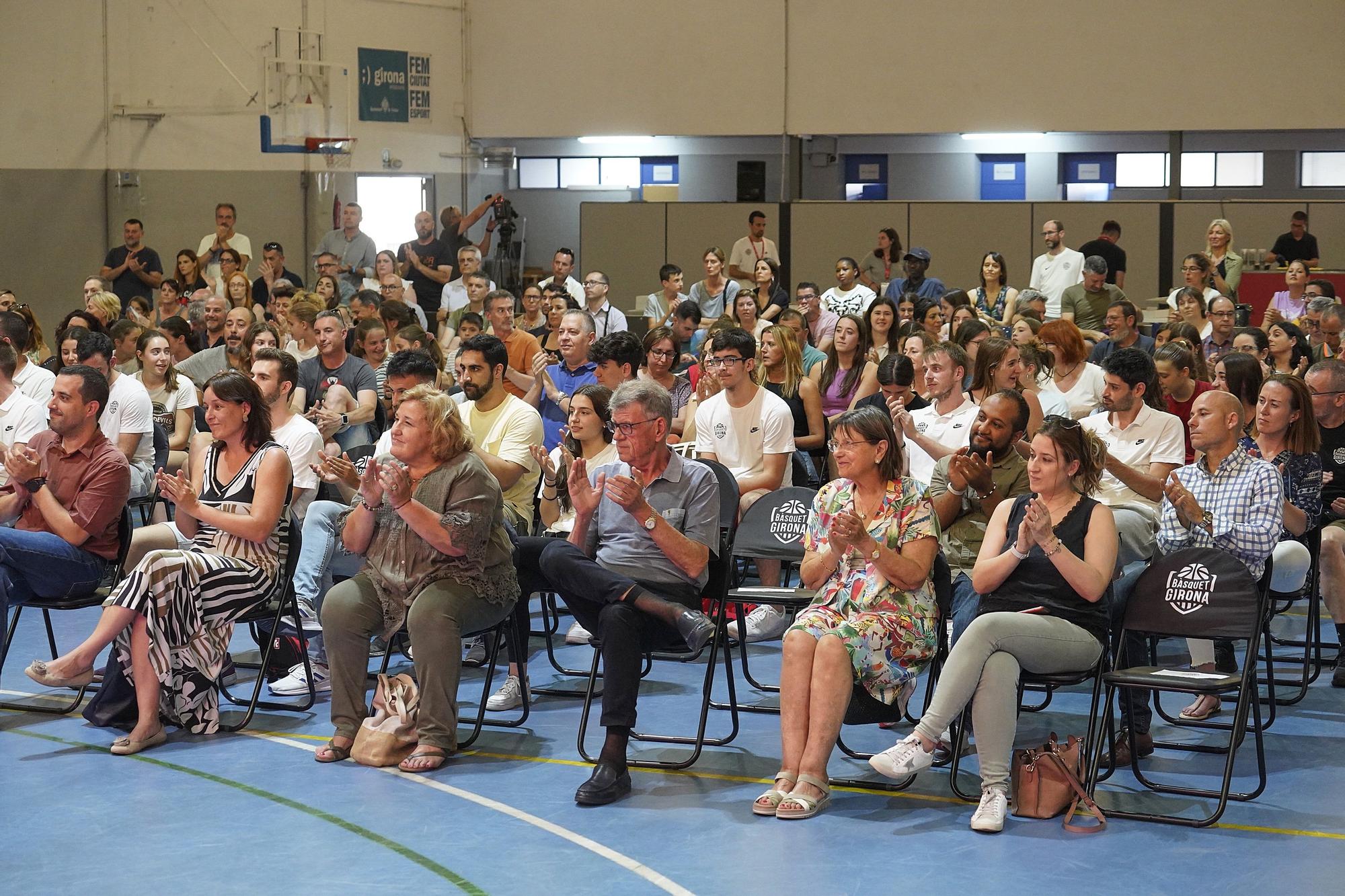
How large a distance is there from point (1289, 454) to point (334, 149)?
12.4 m

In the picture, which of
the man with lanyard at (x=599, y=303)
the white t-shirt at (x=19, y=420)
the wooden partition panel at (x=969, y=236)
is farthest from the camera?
the wooden partition panel at (x=969, y=236)

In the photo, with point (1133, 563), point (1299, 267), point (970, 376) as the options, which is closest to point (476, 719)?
point (1133, 563)

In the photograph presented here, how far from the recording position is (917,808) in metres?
4.69

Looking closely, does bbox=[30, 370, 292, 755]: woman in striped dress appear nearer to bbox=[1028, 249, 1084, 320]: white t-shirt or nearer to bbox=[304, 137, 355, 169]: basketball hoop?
bbox=[1028, 249, 1084, 320]: white t-shirt

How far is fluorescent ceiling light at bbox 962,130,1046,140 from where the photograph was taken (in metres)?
16.6

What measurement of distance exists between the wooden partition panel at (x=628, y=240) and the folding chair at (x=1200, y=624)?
476 inches

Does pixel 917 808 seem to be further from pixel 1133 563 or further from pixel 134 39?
pixel 134 39

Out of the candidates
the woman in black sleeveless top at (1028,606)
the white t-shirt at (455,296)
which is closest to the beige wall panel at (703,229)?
the white t-shirt at (455,296)

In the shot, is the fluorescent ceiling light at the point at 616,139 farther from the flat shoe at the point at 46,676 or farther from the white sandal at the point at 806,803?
the white sandal at the point at 806,803

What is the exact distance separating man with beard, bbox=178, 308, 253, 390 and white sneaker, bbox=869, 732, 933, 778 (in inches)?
231

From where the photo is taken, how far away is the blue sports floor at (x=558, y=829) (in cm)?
412

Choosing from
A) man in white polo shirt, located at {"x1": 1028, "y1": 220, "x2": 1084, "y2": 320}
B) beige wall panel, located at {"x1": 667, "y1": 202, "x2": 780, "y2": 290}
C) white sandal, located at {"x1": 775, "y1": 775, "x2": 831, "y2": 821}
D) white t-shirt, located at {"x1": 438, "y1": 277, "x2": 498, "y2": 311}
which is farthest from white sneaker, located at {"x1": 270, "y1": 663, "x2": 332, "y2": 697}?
beige wall panel, located at {"x1": 667, "y1": 202, "x2": 780, "y2": 290}

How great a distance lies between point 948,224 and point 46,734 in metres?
11.9

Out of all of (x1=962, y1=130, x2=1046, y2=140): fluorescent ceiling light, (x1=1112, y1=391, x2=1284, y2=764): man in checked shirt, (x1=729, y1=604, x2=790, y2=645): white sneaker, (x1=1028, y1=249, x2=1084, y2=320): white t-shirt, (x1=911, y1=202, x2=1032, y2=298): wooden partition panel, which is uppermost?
(x1=962, y1=130, x2=1046, y2=140): fluorescent ceiling light
